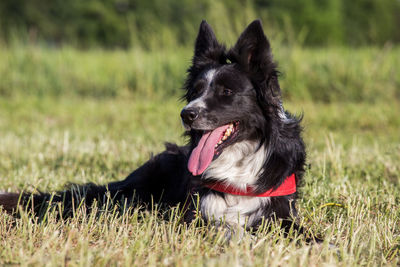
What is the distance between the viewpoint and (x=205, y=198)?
3338 millimetres

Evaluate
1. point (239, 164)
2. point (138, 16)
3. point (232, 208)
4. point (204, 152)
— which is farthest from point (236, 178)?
point (138, 16)

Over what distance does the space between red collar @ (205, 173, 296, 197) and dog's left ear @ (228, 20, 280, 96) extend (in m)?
0.67

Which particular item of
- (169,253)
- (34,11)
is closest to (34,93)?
(169,253)

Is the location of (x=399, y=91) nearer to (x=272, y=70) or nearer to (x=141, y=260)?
(x=272, y=70)

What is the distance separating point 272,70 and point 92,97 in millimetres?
8567

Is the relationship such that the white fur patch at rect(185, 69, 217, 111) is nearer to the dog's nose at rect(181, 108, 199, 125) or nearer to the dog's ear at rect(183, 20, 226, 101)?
the dog's nose at rect(181, 108, 199, 125)

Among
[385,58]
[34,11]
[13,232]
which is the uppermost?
[34,11]

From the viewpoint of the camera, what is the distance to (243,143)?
3.37 metres

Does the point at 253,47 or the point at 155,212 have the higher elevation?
the point at 253,47

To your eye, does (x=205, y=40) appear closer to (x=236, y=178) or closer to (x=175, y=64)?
(x=236, y=178)

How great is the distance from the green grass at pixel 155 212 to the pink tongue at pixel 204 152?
0.43 m

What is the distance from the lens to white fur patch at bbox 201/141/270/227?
3.24 meters

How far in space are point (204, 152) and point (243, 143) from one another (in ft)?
1.09

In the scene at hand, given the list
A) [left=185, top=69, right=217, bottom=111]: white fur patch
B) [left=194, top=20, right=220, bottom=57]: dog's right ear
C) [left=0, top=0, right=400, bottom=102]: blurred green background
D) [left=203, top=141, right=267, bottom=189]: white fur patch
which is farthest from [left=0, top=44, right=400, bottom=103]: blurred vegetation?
[left=203, top=141, right=267, bottom=189]: white fur patch
